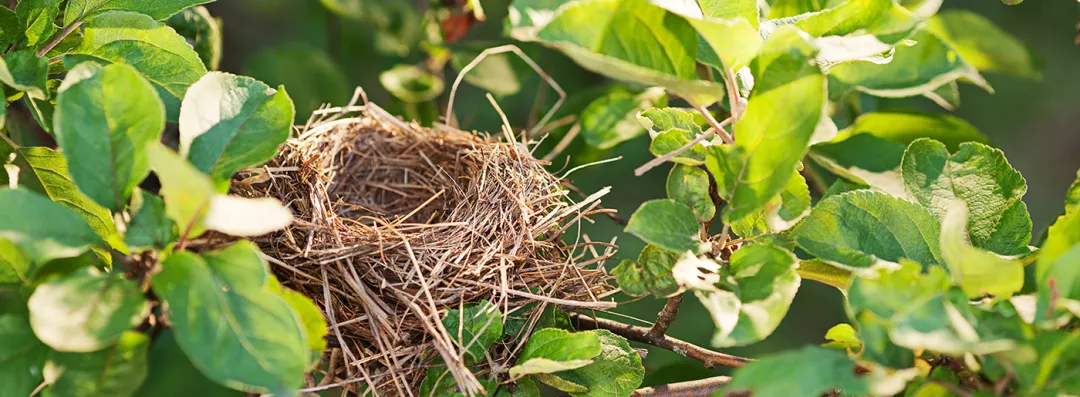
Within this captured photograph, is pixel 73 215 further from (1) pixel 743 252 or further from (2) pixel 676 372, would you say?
(2) pixel 676 372

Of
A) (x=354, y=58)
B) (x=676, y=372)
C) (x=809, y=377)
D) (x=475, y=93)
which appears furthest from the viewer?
(x=475, y=93)

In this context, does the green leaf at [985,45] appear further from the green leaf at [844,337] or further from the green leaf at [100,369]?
the green leaf at [100,369]

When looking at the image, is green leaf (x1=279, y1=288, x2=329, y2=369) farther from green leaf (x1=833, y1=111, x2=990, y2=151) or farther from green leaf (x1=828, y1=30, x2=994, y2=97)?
green leaf (x1=833, y1=111, x2=990, y2=151)

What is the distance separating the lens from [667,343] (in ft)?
2.43

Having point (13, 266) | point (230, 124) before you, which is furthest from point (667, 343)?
point (13, 266)

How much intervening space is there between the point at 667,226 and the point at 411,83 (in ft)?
2.23

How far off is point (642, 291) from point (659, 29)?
9.2 inches

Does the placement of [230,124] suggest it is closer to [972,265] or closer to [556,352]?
[556,352]

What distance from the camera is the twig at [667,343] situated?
709mm

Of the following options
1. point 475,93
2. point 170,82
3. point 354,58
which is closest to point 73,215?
point 170,82

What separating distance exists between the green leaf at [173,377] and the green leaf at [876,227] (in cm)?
105

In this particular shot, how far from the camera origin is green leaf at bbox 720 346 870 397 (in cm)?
48

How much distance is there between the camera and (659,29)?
0.56 meters

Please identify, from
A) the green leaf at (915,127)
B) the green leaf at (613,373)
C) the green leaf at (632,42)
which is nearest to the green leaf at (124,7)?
the green leaf at (632,42)
